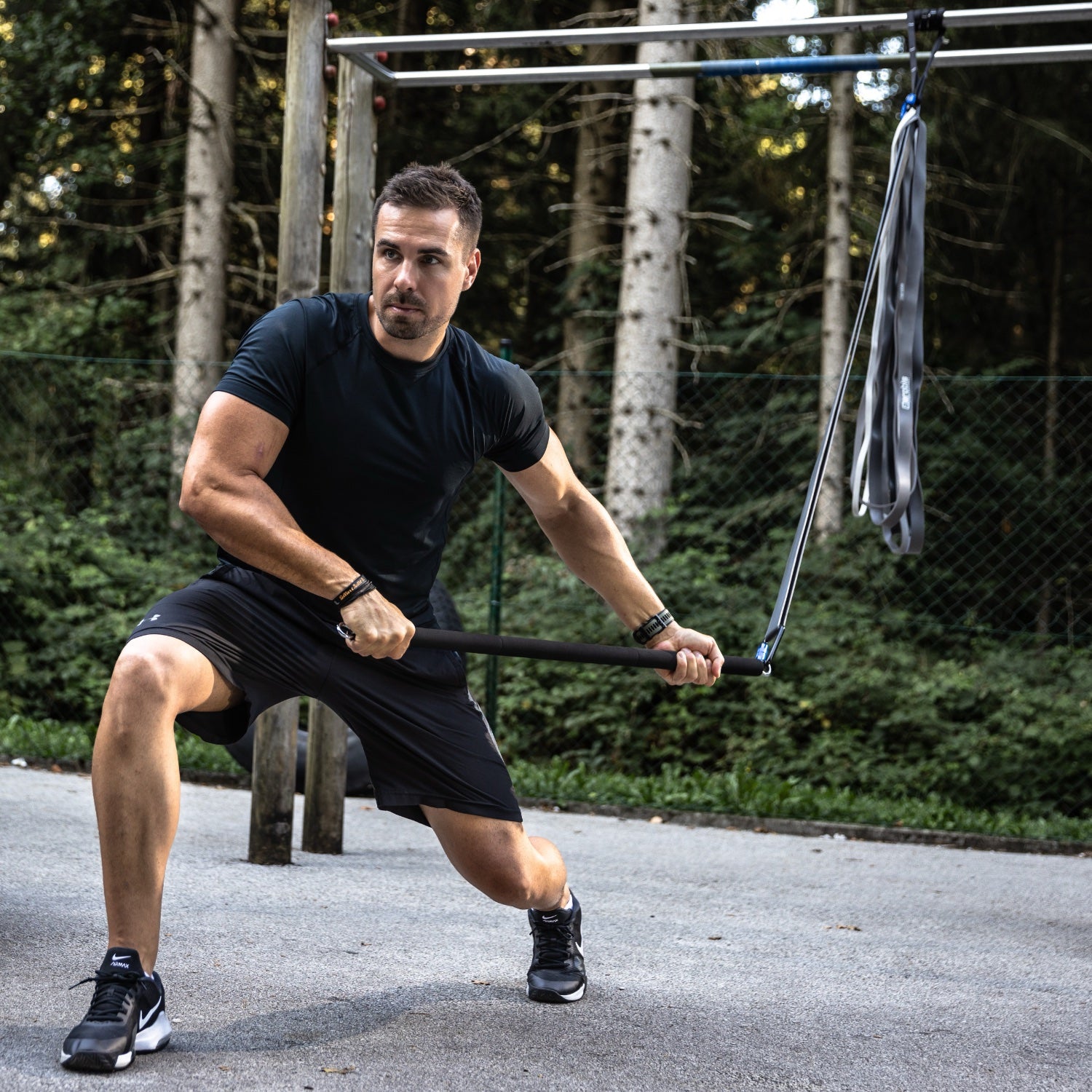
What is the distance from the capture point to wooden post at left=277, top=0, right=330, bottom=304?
16.7 ft

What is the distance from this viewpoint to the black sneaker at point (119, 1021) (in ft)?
8.75

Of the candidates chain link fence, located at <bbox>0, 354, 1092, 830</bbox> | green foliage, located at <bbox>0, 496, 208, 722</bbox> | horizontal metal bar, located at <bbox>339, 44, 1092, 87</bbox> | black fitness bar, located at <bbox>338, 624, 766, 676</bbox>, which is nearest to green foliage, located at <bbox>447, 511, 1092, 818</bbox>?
chain link fence, located at <bbox>0, 354, 1092, 830</bbox>

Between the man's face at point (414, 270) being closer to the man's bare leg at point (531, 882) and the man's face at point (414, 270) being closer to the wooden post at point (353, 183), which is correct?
the man's bare leg at point (531, 882)

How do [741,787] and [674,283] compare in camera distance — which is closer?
[741,787]

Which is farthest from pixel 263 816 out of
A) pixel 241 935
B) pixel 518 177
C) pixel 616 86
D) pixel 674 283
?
pixel 518 177

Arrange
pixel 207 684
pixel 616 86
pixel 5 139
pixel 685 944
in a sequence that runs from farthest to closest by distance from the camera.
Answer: pixel 5 139
pixel 616 86
pixel 685 944
pixel 207 684

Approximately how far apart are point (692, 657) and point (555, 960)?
93cm

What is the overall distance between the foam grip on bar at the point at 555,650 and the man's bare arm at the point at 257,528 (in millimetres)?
105

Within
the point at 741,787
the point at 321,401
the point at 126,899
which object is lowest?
the point at 741,787

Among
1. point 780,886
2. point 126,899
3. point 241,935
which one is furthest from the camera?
point 780,886

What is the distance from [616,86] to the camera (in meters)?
14.2

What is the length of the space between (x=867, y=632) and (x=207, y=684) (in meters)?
6.42

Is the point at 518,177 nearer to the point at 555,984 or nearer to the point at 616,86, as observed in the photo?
the point at 616,86

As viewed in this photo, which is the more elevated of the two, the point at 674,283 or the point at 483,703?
the point at 674,283
